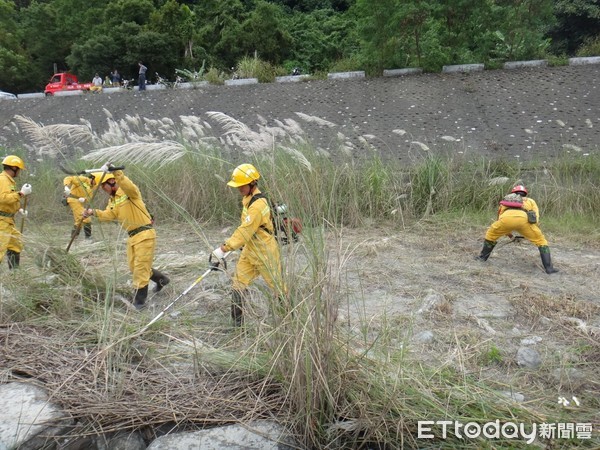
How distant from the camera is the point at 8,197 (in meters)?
5.80

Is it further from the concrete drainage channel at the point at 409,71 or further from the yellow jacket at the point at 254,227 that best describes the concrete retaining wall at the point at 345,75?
the yellow jacket at the point at 254,227

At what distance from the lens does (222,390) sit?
3045mm

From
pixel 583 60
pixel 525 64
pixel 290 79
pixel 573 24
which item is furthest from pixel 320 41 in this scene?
pixel 583 60

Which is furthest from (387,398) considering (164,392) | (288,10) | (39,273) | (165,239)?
(288,10)

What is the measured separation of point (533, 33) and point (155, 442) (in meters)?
16.7

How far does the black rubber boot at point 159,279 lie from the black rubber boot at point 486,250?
366 centimetres

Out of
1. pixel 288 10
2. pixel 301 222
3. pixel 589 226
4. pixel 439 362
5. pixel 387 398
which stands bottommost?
pixel 589 226

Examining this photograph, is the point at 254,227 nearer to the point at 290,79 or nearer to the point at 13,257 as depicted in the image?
the point at 13,257

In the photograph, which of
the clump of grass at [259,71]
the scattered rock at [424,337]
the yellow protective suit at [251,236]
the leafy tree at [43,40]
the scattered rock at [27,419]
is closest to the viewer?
the scattered rock at [27,419]

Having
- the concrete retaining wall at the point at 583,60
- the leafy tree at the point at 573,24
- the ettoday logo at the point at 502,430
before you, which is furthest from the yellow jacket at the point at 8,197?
the leafy tree at the point at 573,24

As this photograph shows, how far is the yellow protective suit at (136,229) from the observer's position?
16.7 feet

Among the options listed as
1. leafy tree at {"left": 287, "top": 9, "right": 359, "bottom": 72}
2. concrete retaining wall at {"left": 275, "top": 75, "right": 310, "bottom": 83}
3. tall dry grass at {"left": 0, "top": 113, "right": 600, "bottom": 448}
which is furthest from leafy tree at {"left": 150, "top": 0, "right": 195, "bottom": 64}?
tall dry grass at {"left": 0, "top": 113, "right": 600, "bottom": 448}

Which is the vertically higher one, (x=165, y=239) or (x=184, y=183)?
(x=184, y=183)

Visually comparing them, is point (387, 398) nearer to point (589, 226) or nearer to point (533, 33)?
point (589, 226)
